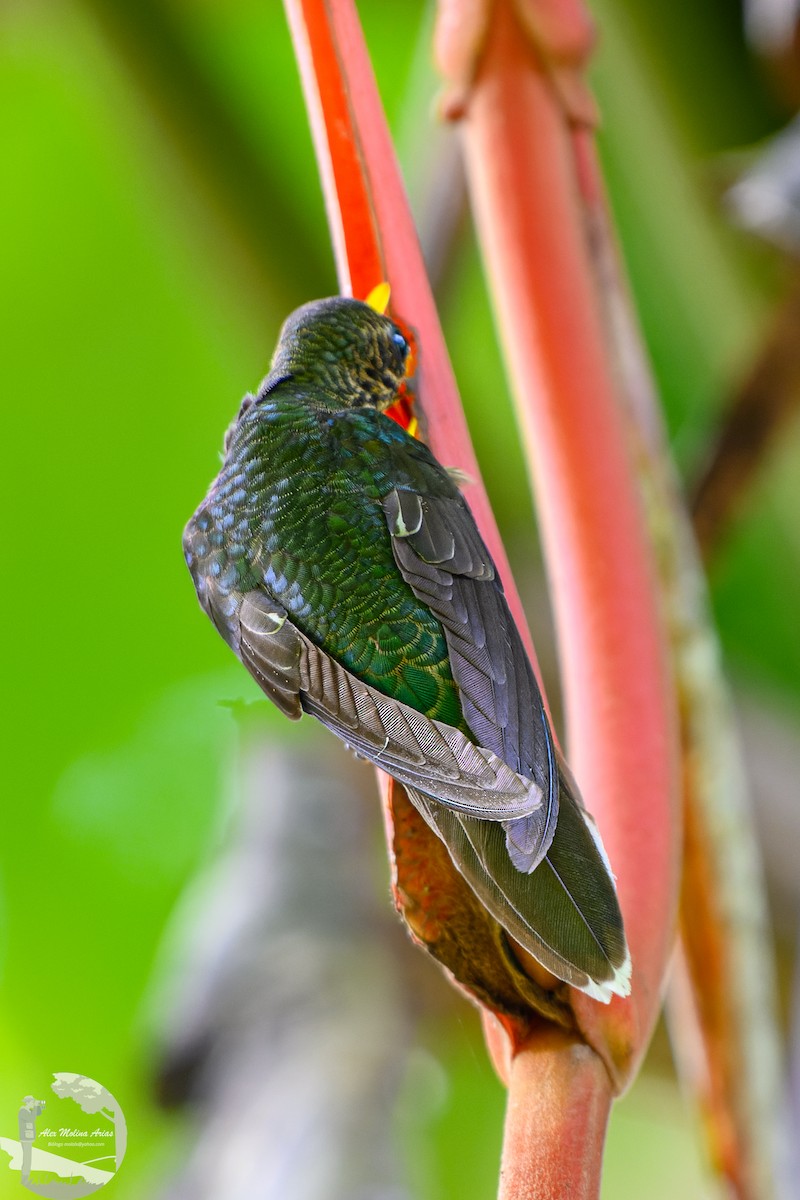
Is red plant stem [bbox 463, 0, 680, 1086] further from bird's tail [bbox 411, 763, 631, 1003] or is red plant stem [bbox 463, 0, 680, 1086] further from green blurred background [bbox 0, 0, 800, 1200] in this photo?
green blurred background [bbox 0, 0, 800, 1200]

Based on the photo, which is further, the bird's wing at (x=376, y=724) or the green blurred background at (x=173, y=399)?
the green blurred background at (x=173, y=399)

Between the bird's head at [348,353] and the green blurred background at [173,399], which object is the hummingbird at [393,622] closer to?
the bird's head at [348,353]

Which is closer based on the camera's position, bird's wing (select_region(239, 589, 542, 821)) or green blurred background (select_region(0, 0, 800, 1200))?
bird's wing (select_region(239, 589, 542, 821))

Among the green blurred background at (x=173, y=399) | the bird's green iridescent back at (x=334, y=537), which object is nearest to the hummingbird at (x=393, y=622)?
the bird's green iridescent back at (x=334, y=537)

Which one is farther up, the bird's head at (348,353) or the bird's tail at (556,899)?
the bird's head at (348,353)

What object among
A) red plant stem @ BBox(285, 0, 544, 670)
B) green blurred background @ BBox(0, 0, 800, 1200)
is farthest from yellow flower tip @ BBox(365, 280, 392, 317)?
green blurred background @ BBox(0, 0, 800, 1200)

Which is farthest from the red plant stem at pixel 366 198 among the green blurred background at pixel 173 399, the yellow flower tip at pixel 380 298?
the green blurred background at pixel 173 399

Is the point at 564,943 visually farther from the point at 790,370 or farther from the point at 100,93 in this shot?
the point at 100,93

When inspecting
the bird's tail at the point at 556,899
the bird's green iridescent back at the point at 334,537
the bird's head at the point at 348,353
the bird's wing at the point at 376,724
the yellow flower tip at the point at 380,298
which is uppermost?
the yellow flower tip at the point at 380,298

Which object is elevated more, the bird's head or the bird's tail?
the bird's head
